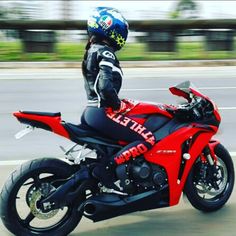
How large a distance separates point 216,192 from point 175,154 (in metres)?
0.72

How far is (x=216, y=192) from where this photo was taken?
17.1 feet

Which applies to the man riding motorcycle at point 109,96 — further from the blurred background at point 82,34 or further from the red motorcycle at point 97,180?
the blurred background at point 82,34

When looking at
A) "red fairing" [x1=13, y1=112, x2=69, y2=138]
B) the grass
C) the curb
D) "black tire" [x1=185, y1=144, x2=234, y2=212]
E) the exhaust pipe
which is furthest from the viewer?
the grass

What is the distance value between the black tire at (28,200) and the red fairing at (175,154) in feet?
2.30

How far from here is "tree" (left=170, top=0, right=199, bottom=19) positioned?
793 inches

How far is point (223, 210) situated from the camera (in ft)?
17.3

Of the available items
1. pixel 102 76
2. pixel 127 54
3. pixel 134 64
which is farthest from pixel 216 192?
pixel 127 54

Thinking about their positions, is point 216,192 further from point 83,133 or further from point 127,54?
point 127,54

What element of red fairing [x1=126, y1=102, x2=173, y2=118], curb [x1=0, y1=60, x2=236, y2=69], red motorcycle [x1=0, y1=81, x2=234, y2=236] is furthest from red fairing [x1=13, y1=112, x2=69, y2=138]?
curb [x1=0, y1=60, x2=236, y2=69]

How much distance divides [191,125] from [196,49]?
15.2 m

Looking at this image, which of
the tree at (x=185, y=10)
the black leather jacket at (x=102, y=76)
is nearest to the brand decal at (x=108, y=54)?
the black leather jacket at (x=102, y=76)

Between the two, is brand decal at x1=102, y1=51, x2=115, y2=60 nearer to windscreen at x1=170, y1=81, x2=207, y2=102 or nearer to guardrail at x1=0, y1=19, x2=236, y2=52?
windscreen at x1=170, y1=81, x2=207, y2=102

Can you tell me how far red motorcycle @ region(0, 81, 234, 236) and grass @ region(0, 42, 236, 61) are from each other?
42.8ft

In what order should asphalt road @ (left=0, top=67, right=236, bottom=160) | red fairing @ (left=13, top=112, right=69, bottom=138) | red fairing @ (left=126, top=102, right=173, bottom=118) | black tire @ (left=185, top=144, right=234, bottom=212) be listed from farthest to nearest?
asphalt road @ (left=0, top=67, right=236, bottom=160)
black tire @ (left=185, top=144, right=234, bottom=212)
red fairing @ (left=126, top=102, right=173, bottom=118)
red fairing @ (left=13, top=112, right=69, bottom=138)
